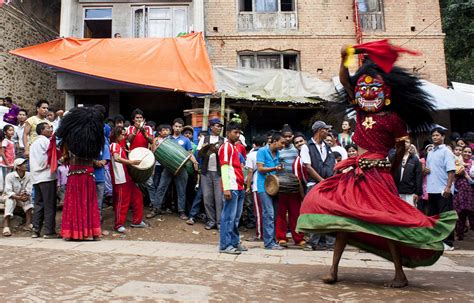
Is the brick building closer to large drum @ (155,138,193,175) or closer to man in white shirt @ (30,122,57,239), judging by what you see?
large drum @ (155,138,193,175)

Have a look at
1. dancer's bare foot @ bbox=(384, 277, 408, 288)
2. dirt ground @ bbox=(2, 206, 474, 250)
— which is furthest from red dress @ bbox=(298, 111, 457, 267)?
dirt ground @ bbox=(2, 206, 474, 250)

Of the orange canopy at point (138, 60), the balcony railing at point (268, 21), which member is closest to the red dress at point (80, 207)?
the orange canopy at point (138, 60)

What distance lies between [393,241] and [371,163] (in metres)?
0.75

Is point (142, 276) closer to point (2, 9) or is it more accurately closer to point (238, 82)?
point (238, 82)

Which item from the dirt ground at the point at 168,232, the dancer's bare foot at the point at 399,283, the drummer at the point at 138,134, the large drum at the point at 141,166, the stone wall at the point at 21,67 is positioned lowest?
the dancer's bare foot at the point at 399,283

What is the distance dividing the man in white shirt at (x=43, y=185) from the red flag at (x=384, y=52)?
5.10 meters

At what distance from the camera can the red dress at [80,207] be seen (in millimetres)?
6262

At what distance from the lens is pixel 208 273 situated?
4.26 m

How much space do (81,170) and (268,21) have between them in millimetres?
10636

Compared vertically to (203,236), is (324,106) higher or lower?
higher

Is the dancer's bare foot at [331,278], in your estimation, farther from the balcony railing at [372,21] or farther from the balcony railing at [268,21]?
the balcony railing at [372,21]

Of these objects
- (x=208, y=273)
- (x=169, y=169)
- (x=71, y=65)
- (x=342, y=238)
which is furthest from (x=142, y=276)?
(x=71, y=65)

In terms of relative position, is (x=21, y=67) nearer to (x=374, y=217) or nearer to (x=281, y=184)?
(x=281, y=184)

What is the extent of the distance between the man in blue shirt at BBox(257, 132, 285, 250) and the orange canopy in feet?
16.4
